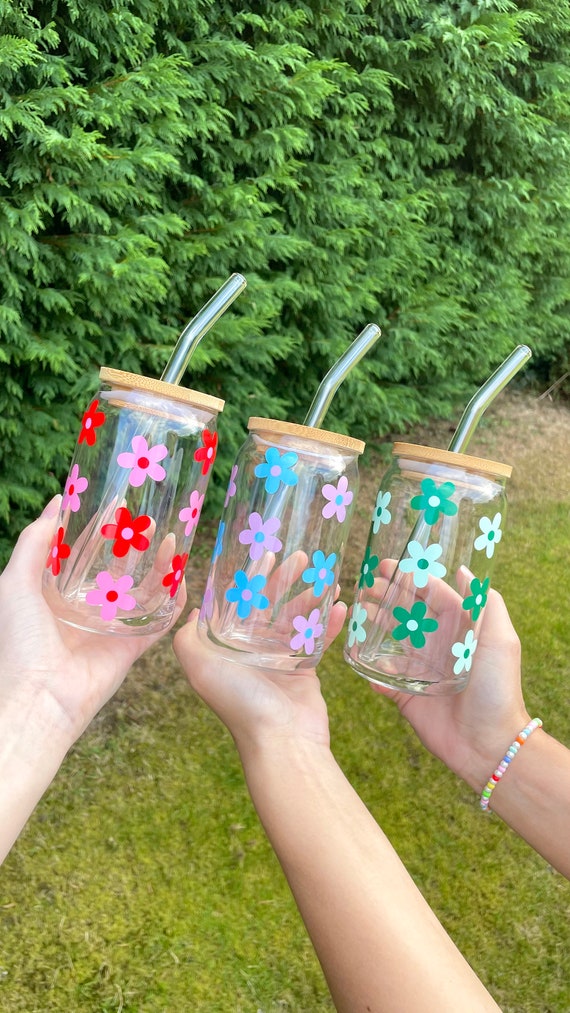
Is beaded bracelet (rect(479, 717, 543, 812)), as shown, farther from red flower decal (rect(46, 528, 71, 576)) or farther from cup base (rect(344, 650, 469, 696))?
red flower decal (rect(46, 528, 71, 576))

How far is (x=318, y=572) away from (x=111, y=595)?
0.40m

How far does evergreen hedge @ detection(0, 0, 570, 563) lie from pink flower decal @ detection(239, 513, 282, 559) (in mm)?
1453

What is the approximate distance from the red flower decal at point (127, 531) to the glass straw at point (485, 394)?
2.07 feet

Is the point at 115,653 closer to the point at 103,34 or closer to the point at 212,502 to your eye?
the point at 212,502

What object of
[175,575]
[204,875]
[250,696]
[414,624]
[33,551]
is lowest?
[204,875]

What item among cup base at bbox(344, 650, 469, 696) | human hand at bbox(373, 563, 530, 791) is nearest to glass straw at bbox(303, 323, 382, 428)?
cup base at bbox(344, 650, 469, 696)

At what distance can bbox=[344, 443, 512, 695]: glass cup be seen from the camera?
1.44 metres

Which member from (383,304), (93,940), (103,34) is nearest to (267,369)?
(383,304)

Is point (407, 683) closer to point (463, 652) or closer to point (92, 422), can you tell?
point (463, 652)

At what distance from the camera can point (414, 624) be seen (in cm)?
148

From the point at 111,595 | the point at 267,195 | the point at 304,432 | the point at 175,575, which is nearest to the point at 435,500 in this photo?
the point at 304,432

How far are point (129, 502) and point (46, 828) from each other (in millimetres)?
1649

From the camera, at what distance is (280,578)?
4.79 ft

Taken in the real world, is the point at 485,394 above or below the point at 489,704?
above
